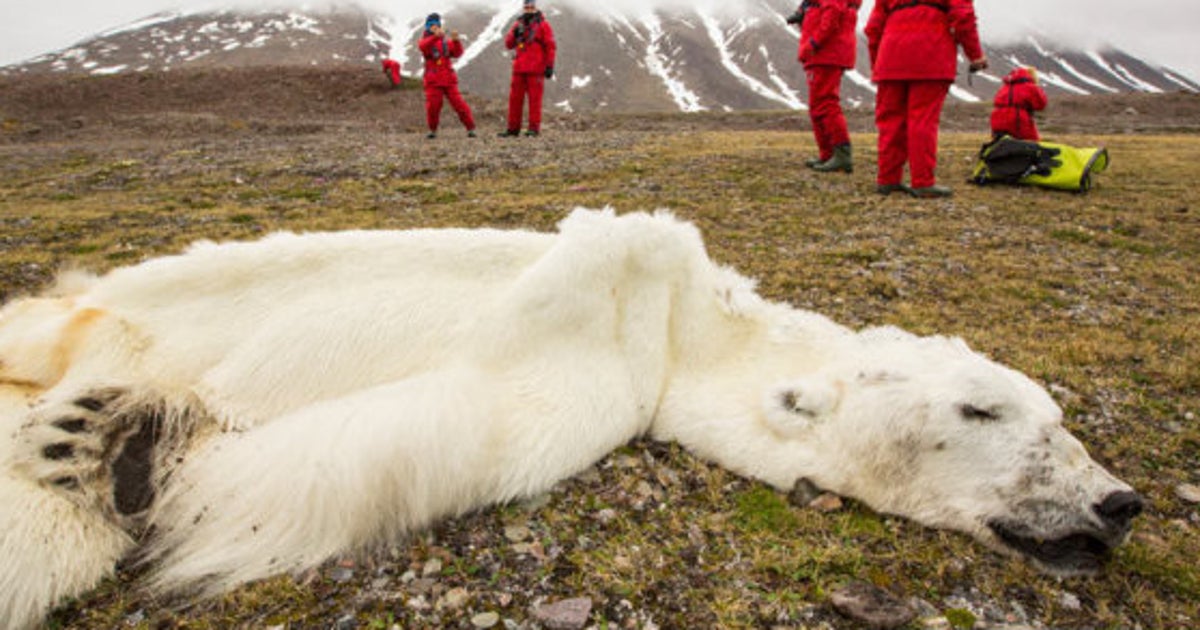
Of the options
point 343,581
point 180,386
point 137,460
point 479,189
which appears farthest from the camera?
point 479,189

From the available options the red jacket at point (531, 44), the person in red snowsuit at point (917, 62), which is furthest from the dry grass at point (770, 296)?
the red jacket at point (531, 44)

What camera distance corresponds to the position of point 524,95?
1681 centimetres

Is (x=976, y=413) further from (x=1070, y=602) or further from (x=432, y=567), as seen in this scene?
(x=432, y=567)

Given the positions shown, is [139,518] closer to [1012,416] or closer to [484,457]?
[484,457]

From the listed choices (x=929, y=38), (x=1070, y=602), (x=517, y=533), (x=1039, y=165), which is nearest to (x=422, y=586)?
(x=517, y=533)

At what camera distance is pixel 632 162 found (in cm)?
1218

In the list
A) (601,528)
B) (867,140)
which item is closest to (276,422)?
(601,528)

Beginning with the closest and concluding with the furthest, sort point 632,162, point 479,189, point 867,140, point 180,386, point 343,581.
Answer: point 343,581 < point 180,386 < point 479,189 < point 632,162 < point 867,140

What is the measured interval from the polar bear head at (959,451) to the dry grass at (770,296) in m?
0.13

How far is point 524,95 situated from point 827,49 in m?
9.05

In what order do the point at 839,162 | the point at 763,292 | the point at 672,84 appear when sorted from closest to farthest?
the point at 763,292, the point at 839,162, the point at 672,84

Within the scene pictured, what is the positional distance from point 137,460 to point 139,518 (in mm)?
267

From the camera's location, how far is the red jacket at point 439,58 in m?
16.7

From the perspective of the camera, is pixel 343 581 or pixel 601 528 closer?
pixel 343 581
